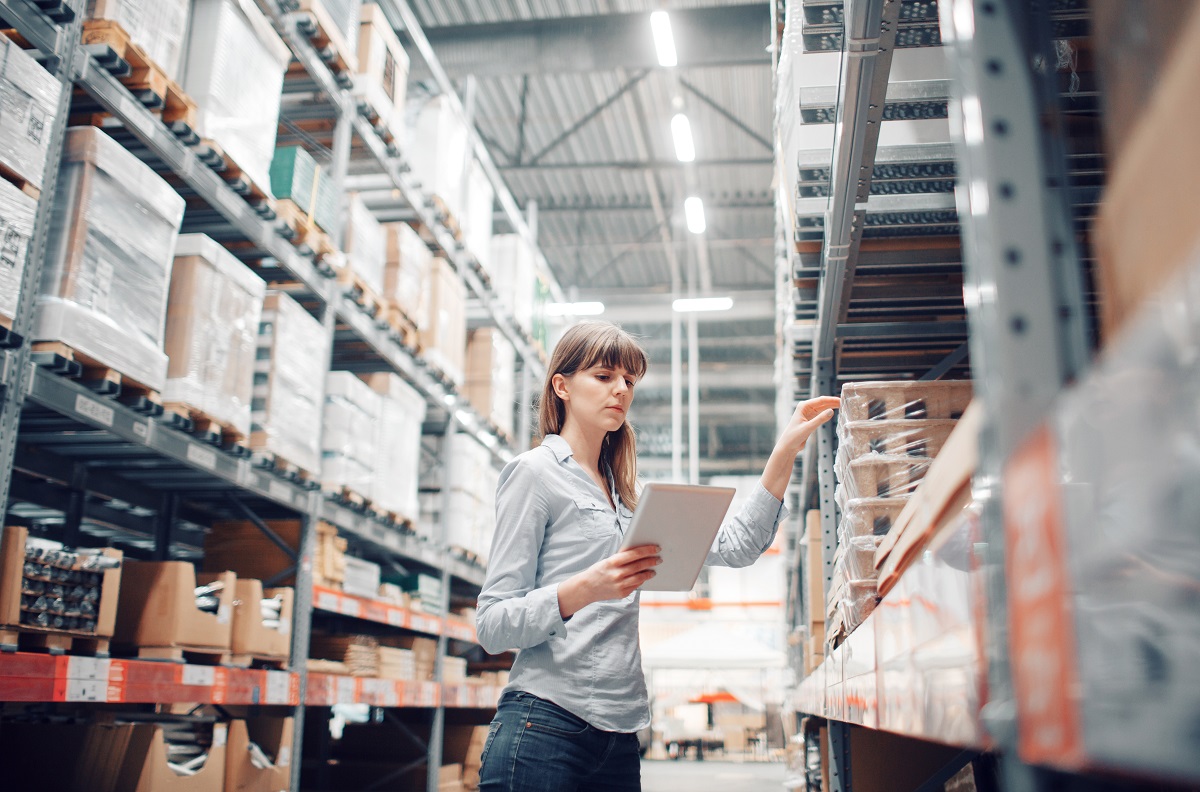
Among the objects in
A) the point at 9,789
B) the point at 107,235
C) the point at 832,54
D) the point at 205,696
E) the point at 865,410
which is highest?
the point at 832,54

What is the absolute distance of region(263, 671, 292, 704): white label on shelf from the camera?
475cm

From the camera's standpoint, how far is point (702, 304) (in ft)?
50.6

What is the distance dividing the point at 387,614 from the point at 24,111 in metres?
4.01

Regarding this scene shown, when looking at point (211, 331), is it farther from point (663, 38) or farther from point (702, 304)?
point (702, 304)

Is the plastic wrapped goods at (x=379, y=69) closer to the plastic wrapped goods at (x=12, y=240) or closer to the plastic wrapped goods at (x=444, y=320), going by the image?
the plastic wrapped goods at (x=444, y=320)

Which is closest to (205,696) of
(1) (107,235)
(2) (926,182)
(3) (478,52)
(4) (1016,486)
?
(1) (107,235)

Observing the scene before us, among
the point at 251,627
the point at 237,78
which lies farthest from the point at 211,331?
the point at 251,627

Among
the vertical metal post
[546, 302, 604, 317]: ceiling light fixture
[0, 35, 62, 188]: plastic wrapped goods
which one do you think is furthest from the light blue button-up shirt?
[546, 302, 604, 317]: ceiling light fixture

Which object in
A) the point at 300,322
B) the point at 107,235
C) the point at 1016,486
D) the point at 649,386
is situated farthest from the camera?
the point at 649,386

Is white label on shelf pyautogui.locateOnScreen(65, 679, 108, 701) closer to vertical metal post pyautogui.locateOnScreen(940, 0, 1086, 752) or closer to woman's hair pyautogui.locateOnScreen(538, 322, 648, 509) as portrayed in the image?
woman's hair pyautogui.locateOnScreen(538, 322, 648, 509)

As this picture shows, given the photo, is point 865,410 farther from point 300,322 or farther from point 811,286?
point 300,322

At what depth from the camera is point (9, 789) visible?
3.72 metres

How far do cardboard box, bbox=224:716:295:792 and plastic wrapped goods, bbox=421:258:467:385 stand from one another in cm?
286

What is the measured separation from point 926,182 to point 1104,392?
2564 mm
